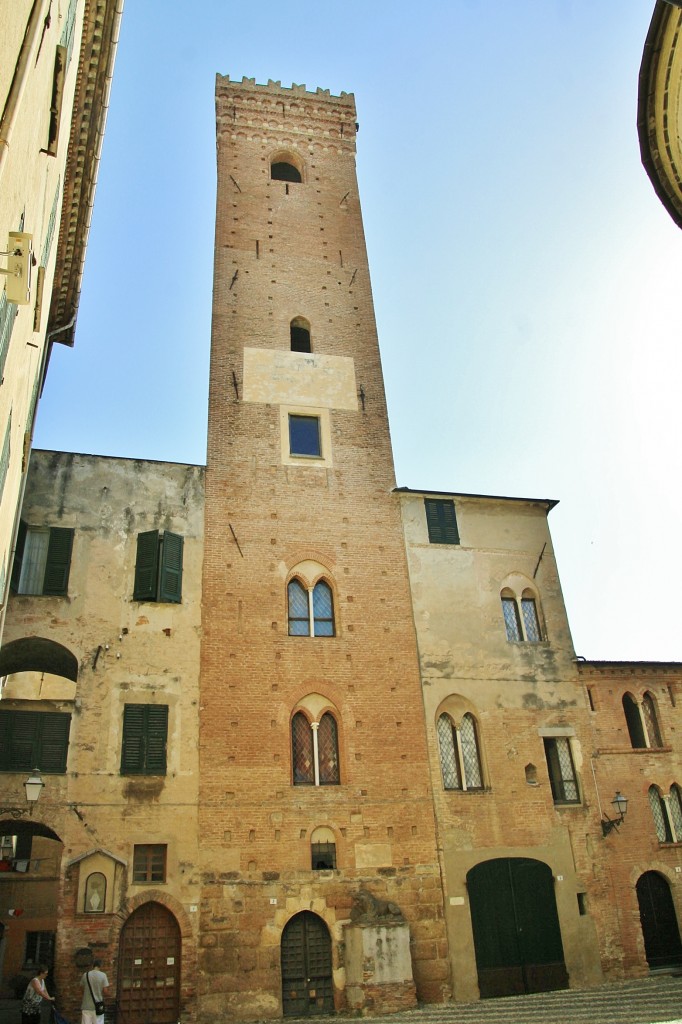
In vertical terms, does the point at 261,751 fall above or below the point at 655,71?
below

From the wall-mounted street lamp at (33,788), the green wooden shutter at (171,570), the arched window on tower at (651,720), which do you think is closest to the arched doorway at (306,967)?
the wall-mounted street lamp at (33,788)

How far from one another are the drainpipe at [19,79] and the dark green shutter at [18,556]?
11.4 m

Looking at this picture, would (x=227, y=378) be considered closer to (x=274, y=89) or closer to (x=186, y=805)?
(x=186, y=805)

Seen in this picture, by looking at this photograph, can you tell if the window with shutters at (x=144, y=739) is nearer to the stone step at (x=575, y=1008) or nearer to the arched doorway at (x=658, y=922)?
the stone step at (x=575, y=1008)

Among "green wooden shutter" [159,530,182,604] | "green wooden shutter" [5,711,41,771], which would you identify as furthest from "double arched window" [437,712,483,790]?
"green wooden shutter" [5,711,41,771]

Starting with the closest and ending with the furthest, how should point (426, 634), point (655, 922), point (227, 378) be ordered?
point (655, 922) < point (426, 634) < point (227, 378)

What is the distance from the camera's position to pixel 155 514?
18047 mm

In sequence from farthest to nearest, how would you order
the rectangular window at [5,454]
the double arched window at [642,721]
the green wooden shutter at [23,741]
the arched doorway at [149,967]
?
1. the double arched window at [642,721]
2. the green wooden shutter at [23,741]
3. the arched doorway at [149,967]
4. the rectangular window at [5,454]

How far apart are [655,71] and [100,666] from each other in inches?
535

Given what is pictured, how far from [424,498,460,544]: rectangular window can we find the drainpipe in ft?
47.8

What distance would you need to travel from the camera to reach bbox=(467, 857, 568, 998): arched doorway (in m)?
15.9

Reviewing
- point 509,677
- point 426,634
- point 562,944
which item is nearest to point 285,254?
point 426,634

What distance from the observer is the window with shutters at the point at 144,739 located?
1573cm

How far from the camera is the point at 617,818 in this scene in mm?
17562
